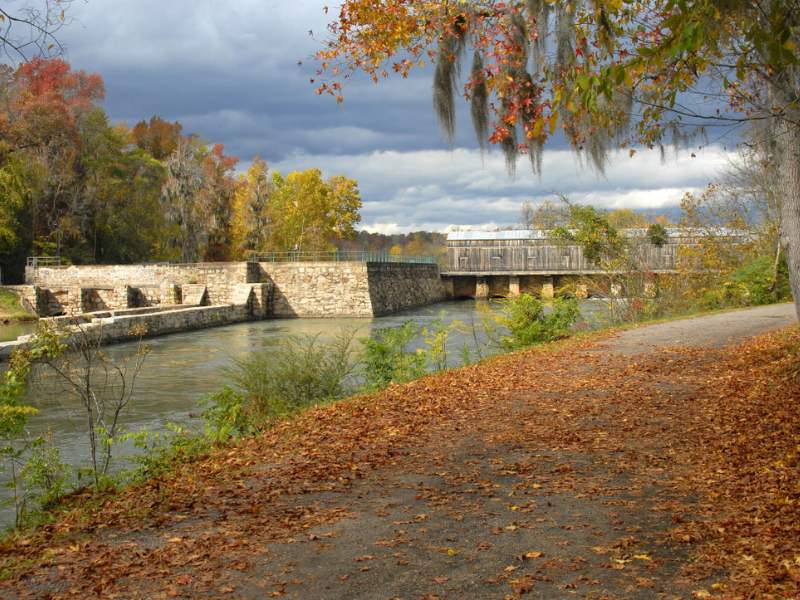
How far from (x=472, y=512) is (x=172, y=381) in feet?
45.2

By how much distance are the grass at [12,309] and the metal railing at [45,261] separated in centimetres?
587

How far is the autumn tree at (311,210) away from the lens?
2152 inches

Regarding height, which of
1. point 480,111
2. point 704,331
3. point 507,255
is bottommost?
point 704,331

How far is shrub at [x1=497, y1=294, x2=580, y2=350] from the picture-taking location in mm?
15727

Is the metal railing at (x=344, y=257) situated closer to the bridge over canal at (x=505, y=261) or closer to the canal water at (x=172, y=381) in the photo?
the bridge over canal at (x=505, y=261)

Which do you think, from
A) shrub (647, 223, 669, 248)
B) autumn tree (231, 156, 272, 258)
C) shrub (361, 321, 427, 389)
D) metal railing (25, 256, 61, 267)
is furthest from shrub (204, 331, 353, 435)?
autumn tree (231, 156, 272, 258)

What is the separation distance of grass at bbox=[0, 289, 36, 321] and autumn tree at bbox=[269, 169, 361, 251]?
18322mm

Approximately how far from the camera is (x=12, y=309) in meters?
37.5

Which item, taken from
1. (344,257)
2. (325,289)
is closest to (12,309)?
(325,289)

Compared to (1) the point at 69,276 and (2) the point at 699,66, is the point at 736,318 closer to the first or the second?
(2) the point at 699,66

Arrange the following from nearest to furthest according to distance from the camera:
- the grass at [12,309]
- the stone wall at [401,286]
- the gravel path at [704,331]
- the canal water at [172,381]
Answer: the canal water at [172,381] → the gravel path at [704,331] → the grass at [12,309] → the stone wall at [401,286]

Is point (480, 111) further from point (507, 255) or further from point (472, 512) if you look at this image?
point (507, 255)

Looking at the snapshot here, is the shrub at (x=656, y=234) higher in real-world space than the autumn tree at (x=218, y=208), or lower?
lower

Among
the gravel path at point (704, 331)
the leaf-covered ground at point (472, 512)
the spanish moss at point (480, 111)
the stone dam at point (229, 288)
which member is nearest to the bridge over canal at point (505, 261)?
the stone dam at point (229, 288)
